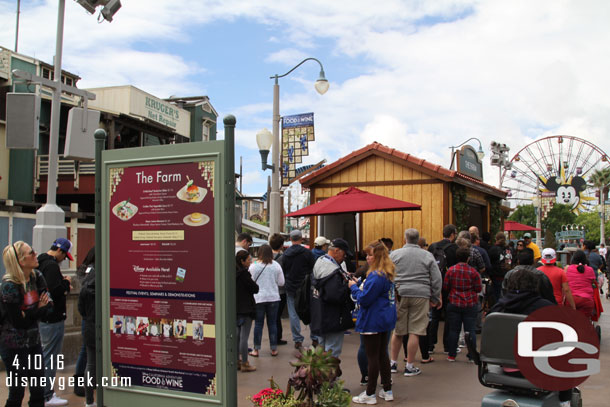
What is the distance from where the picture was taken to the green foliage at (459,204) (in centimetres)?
1244

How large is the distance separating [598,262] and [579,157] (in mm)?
69382

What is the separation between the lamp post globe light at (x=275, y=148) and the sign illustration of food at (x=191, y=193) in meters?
8.20

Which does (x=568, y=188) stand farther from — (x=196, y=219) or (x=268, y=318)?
(x=196, y=219)

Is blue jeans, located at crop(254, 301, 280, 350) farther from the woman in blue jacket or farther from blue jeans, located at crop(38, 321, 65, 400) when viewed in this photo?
blue jeans, located at crop(38, 321, 65, 400)

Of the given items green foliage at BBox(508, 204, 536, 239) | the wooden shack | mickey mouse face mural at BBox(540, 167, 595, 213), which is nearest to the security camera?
the wooden shack

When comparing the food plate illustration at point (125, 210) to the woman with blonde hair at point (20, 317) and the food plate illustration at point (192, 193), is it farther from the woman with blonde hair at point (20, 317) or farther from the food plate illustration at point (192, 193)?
the woman with blonde hair at point (20, 317)

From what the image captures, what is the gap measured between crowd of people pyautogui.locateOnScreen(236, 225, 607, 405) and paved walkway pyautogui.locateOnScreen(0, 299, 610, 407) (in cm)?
21

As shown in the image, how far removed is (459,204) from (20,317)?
963cm

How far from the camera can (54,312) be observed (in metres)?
5.79

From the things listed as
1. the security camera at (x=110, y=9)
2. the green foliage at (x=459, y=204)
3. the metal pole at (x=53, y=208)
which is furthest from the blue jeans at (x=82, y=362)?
the green foliage at (x=459, y=204)

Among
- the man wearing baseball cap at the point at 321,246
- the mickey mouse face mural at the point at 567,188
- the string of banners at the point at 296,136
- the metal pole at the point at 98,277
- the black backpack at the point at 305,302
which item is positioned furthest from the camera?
the mickey mouse face mural at the point at 567,188

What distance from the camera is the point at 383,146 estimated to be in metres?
12.9

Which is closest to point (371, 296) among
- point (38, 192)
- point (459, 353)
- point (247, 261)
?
point (247, 261)

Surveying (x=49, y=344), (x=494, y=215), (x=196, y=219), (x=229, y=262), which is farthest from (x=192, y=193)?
(x=494, y=215)
